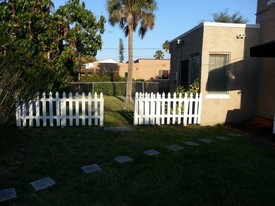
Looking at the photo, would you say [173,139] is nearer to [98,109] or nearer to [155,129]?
[155,129]

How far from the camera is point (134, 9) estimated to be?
58.5ft

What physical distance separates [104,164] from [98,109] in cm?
434

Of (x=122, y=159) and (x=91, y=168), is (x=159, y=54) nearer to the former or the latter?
(x=122, y=159)

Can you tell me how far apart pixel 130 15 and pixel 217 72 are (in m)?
10.4

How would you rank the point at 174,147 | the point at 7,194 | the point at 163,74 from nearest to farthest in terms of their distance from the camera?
1. the point at 7,194
2. the point at 174,147
3. the point at 163,74

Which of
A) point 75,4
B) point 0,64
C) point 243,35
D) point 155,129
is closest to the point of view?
point 0,64

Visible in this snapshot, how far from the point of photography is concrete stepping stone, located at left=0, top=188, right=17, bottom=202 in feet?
12.2

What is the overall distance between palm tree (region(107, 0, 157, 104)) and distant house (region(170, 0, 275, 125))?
913 cm

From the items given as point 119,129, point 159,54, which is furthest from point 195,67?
point 159,54

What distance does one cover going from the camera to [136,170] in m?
4.85

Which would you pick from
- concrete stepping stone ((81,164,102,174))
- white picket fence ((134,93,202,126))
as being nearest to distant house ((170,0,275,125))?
white picket fence ((134,93,202,126))

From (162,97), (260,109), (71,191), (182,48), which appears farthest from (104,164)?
(182,48)

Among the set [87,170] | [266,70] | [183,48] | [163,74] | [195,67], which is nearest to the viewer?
[87,170]

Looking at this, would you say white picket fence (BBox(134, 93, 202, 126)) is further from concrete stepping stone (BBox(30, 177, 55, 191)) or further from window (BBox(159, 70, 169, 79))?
window (BBox(159, 70, 169, 79))
